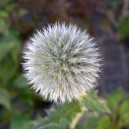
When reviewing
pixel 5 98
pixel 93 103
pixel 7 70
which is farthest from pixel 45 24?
pixel 93 103

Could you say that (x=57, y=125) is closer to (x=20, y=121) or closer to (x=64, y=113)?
(x=64, y=113)

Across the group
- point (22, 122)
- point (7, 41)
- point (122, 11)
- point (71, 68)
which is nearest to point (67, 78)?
point (71, 68)

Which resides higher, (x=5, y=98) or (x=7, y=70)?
(x=7, y=70)

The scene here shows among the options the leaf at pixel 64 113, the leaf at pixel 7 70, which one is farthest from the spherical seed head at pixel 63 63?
the leaf at pixel 7 70

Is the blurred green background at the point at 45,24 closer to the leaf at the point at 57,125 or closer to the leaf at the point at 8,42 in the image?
the leaf at the point at 8,42

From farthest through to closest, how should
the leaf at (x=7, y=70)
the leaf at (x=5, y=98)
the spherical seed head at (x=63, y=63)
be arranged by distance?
the leaf at (x=7, y=70) → the leaf at (x=5, y=98) → the spherical seed head at (x=63, y=63)
